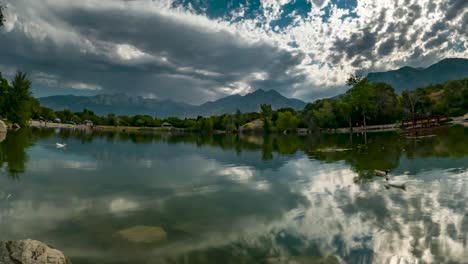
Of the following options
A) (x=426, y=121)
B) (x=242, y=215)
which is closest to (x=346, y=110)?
(x=426, y=121)

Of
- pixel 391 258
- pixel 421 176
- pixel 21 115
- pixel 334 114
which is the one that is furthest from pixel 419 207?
pixel 334 114

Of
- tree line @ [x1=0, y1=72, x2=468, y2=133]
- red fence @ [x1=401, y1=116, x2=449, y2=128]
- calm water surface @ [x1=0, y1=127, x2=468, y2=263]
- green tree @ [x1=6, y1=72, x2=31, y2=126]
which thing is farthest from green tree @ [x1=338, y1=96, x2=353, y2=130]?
green tree @ [x1=6, y1=72, x2=31, y2=126]

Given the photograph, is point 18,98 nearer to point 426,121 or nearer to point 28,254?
point 28,254

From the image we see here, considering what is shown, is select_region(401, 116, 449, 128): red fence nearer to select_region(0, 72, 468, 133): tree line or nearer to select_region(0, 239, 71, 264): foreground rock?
select_region(0, 72, 468, 133): tree line

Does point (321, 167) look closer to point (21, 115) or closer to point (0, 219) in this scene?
point (0, 219)

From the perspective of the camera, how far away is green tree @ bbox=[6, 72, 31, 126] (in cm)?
10646

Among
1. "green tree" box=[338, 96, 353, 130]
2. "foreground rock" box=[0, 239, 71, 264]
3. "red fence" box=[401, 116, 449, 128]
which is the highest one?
"green tree" box=[338, 96, 353, 130]

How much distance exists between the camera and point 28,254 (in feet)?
30.9

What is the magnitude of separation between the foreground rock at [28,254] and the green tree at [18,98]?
122972mm

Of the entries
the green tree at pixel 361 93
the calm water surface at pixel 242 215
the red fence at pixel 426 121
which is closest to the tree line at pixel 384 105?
the green tree at pixel 361 93

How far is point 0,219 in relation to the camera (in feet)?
48.6

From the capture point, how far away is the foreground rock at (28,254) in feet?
30.2

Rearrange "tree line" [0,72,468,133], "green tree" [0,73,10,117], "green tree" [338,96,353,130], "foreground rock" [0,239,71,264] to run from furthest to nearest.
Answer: "green tree" [338,96,353,130] < "tree line" [0,72,468,133] < "green tree" [0,73,10,117] < "foreground rock" [0,239,71,264]

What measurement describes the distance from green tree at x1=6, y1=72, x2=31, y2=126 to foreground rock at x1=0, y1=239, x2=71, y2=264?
123 m
